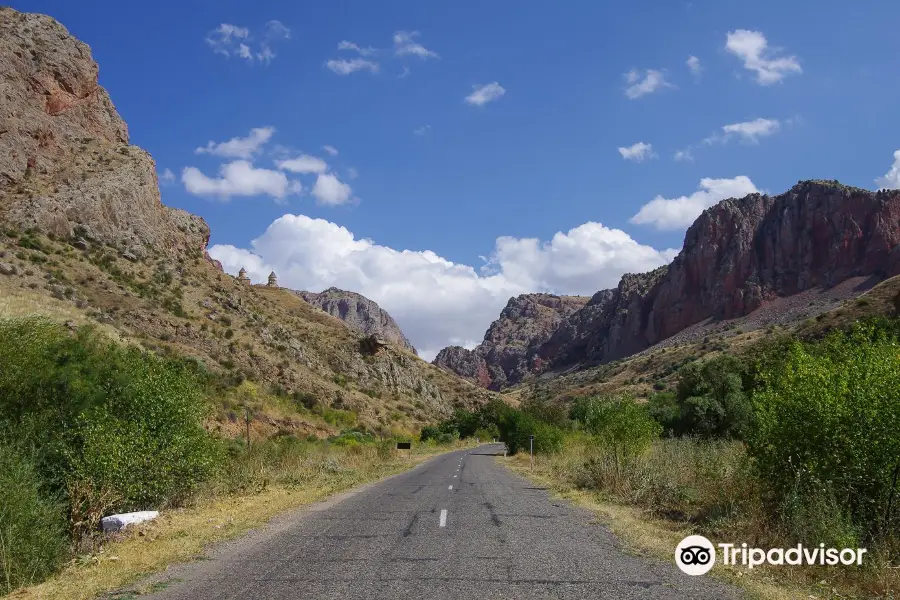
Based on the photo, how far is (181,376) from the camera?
1708 cm

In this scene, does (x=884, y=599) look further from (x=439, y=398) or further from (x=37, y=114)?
(x=439, y=398)

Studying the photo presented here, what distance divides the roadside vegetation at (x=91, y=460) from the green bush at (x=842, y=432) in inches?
389

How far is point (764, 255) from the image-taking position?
157375 mm

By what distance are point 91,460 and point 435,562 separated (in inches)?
299

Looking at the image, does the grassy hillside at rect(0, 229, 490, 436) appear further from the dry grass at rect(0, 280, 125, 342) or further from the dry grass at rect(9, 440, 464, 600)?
the dry grass at rect(9, 440, 464, 600)

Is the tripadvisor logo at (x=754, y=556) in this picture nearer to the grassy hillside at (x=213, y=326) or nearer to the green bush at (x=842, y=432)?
the green bush at (x=842, y=432)

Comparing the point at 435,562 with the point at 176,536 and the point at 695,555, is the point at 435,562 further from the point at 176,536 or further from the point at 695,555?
the point at 176,536

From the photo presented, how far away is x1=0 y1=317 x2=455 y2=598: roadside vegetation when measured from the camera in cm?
985

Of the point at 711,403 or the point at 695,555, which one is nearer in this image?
the point at 695,555

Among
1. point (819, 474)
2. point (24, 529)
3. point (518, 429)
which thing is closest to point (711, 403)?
point (518, 429)

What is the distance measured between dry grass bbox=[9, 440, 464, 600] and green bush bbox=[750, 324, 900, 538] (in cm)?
976

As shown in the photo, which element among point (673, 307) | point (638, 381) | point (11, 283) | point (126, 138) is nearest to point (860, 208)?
point (673, 307)

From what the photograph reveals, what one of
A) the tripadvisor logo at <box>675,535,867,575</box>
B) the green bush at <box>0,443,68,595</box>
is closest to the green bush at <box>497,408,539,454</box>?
the tripadvisor logo at <box>675,535,867,575</box>

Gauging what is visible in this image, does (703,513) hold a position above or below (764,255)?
below
